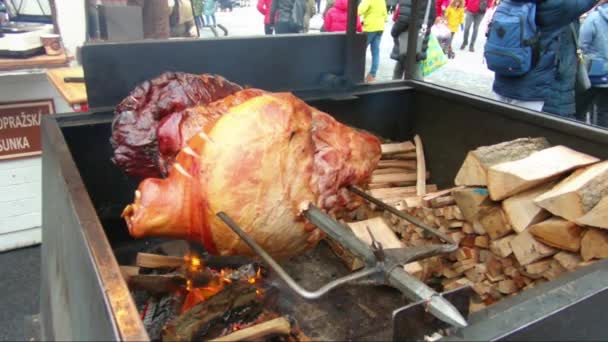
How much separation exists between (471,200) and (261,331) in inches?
44.6

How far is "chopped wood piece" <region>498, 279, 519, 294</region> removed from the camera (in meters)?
2.11

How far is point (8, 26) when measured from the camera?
3596 millimetres

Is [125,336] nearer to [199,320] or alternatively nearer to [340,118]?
[199,320]

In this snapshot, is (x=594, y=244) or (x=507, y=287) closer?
(x=594, y=244)

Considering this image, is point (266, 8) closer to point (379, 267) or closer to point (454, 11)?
point (454, 11)

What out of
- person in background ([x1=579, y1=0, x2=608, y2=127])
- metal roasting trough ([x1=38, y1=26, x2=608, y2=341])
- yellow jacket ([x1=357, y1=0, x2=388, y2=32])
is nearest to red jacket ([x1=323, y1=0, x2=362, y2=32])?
yellow jacket ([x1=357, y1=0, x2=388, y2=32])

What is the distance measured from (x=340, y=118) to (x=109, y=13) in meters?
1.80

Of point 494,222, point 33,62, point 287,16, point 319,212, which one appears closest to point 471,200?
point 494,222

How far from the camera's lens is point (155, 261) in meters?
2.06

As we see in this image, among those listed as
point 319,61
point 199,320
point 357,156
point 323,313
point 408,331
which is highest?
point 319,61

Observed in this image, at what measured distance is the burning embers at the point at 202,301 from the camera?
5.48 ft

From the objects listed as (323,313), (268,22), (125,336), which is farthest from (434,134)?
(268,22)

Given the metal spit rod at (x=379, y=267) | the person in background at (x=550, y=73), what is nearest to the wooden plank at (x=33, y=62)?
the metal spit rod at (x=379, y=267)

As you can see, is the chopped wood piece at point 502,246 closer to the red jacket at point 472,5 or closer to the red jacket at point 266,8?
the red jacket at point 266,8
